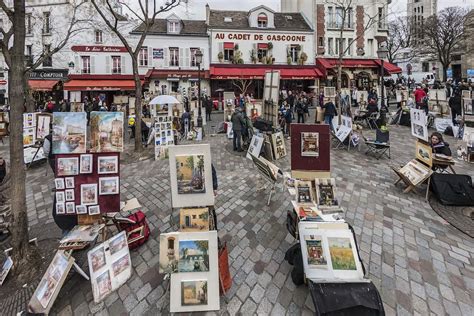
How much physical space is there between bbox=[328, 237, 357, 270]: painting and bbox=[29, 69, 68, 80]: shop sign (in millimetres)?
29200

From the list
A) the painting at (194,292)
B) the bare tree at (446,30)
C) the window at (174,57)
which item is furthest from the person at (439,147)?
the bare tree at (446,30)

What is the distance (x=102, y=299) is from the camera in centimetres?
378

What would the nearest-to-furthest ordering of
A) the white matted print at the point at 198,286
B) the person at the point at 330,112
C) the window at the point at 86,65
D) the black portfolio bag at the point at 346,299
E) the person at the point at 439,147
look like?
1. the black portfolio bag at the point at 346,299
2. the white matted print at the point at 198,286
3. the person at the point at 439,147
4. the person at the point at 330,112
5. the window at the point at 86,65

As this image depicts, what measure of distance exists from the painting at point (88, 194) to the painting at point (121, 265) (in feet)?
3.61

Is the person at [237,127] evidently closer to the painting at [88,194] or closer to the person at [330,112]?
the person at [330,112]

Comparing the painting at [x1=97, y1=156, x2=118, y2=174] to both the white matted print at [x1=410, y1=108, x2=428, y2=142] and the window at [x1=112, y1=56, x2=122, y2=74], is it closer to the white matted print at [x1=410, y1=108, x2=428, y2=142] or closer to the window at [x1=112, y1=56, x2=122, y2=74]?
the white matted print at [x1=410, y1=108, x2=428, y2=142]

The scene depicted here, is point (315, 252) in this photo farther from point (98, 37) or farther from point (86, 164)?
point (98, 37)

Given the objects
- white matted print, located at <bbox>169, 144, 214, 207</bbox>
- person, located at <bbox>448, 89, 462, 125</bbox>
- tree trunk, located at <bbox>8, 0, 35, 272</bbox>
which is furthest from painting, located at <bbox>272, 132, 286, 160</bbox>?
person, located at <bbox>448, 89, 462, 125</bbox>

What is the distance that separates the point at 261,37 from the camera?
26500mm

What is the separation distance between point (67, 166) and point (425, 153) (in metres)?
7.12

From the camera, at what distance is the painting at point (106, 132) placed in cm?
491

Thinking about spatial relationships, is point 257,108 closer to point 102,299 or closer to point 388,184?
point 388,184

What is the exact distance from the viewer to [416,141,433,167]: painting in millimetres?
6652

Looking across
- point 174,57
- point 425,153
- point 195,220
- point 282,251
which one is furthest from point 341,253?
point 174,57
